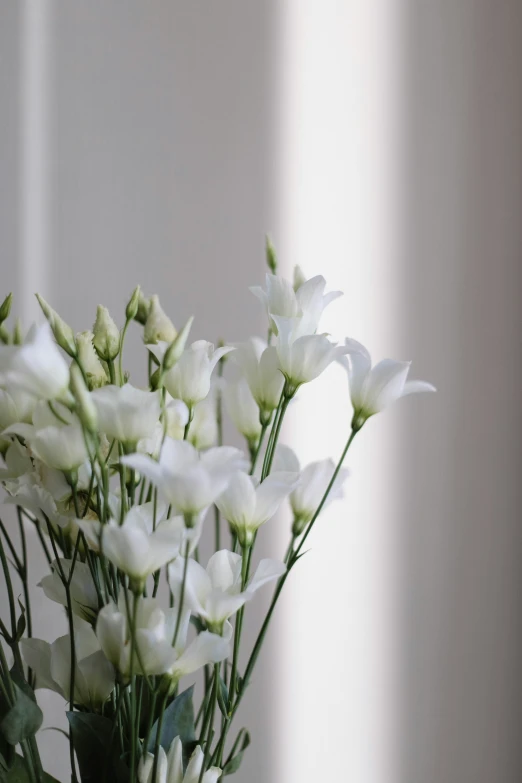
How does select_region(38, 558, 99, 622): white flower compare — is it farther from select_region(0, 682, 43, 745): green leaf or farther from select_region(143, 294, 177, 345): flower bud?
select_region(143, 294, 177, 345): flower bud

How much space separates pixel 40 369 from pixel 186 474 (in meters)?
0.11

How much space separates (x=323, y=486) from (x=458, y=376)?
415 millimetres

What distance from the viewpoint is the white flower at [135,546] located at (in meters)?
0.44

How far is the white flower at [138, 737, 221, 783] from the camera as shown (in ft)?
1.67

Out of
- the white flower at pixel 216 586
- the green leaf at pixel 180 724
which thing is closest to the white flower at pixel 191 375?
the white flower at pixel 216 586

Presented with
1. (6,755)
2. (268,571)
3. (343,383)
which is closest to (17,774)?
(6,755)

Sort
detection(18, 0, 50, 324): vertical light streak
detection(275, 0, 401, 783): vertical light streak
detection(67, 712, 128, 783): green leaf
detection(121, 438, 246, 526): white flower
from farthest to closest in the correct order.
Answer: detection(275, 0, 401, 783): vertical light streak
detection(18, 0, 50, 324): vertical light streak
detection(67, 712, 128, 783): green leaf
detection(121, 438, 246, 526): white flower

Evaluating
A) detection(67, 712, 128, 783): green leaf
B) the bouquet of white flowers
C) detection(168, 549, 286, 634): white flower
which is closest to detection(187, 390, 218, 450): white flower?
the bouquet of white flowers

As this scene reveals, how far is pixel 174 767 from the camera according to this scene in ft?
1.73

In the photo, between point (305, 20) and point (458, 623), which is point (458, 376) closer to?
point (458, 623)

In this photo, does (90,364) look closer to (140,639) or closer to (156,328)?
(156,328)

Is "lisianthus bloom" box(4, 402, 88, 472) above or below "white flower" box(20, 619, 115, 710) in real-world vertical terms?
above

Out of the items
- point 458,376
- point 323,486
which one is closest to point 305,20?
point 458,376

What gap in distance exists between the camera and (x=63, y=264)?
81 cm
